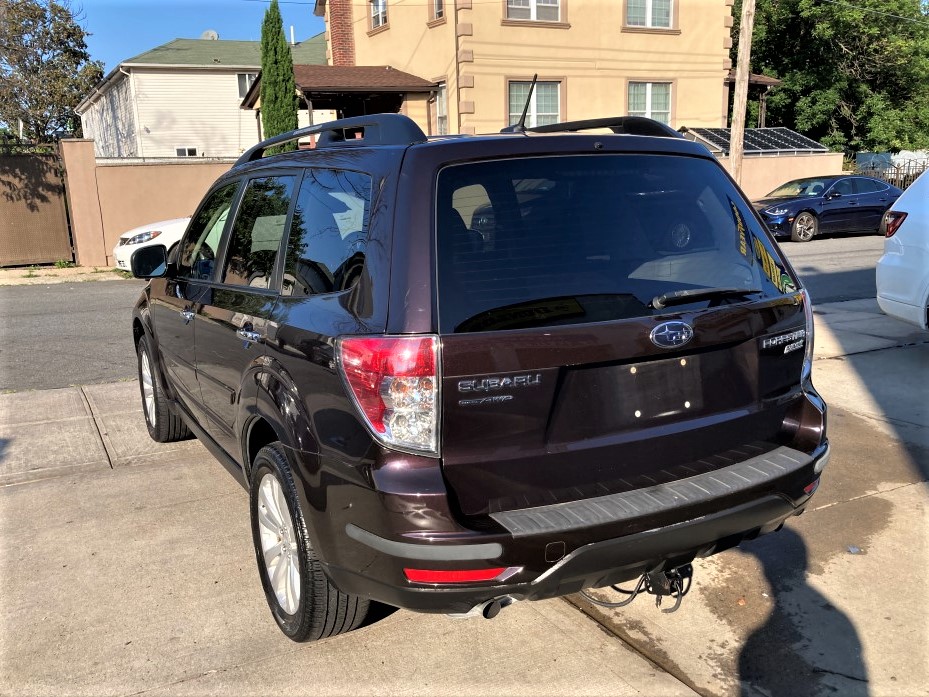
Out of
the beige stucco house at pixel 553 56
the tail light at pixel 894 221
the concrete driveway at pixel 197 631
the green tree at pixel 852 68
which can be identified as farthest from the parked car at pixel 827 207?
the concrete driveway at pixel 197 631

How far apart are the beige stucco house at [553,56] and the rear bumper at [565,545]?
742 inches

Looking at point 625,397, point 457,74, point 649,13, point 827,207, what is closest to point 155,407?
point 625,397

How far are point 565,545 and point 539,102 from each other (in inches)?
815

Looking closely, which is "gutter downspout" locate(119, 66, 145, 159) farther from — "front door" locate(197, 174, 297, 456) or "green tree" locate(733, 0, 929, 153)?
"front door" locate(197, 174, 297, 456)

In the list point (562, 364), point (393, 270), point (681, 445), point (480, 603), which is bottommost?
point (480, 603)

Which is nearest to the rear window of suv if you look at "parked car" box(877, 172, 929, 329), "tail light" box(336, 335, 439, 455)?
"tail light" box(336, 335, 439, 455)

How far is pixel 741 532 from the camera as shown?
9.48 ft

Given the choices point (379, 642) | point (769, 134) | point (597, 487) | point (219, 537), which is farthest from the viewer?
point (769, 134)

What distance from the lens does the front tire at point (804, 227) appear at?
1947 cm

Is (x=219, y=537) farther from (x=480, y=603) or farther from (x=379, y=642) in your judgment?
(x=480, y=603)

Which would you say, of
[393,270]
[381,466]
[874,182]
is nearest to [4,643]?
[381,466]

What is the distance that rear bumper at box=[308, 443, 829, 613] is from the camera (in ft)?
8.01

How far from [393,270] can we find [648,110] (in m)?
22.6

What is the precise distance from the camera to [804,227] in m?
19.6
